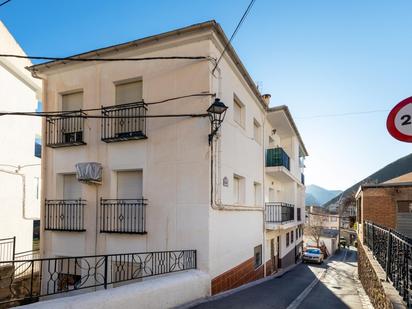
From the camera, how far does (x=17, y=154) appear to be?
13.8m

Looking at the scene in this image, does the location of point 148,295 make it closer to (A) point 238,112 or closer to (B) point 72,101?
(A) point 238,112

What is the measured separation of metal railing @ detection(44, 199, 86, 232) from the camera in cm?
849

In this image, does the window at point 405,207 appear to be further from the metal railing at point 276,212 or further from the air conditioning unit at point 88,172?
the air conditioning unit at point 88,172

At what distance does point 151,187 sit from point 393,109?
19.7 ft

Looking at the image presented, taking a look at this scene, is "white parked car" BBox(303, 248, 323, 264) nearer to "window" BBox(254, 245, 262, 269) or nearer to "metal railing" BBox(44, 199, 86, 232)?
"window" BBox(254, 245, 262, 269)

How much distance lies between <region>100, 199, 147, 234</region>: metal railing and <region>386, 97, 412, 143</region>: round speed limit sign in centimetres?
611

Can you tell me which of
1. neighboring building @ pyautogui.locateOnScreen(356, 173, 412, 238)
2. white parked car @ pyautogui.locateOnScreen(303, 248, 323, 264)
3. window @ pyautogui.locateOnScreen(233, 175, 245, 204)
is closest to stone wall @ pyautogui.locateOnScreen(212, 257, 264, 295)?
window @ pyautogui.locateOnScreen(233, 175, 245, 204)

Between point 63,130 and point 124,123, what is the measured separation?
2291 mm

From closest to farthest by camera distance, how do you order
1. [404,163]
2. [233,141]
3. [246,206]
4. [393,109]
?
[393,109] → [233,141] → [246,206] → [404,163]

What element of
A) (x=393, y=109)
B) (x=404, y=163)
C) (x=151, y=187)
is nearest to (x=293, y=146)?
(x=151, y=187)

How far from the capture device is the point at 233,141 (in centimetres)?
904

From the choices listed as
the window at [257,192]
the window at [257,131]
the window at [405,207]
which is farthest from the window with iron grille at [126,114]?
the window at [405,207]

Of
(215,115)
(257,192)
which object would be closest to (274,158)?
(257,192)

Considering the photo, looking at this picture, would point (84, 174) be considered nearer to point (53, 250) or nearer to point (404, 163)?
point (53, 250)
